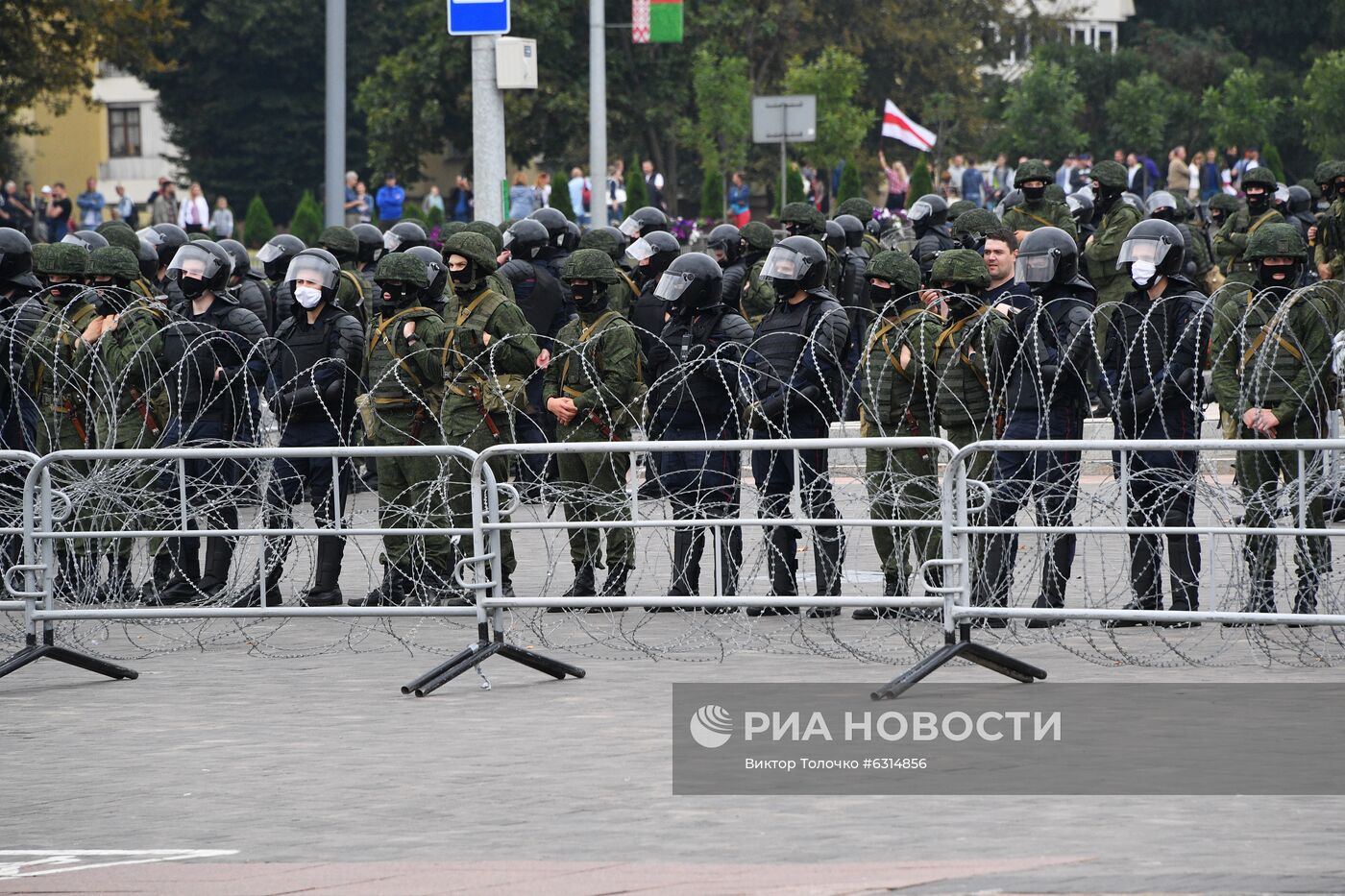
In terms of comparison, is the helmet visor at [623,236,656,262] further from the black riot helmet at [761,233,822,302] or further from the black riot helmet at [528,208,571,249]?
the black riot helmet at [528,208,571,249]

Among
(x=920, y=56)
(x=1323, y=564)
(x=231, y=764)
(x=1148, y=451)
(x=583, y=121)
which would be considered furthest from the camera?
(x=920, y=56)

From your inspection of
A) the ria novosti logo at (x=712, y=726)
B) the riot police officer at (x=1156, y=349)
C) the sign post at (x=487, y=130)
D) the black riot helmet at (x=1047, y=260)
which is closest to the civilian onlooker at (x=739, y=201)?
the sign post at (x=487, y=130)

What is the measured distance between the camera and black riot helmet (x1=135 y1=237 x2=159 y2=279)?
1507 cm

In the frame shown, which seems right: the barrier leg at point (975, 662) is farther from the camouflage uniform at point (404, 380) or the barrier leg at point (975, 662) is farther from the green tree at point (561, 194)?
the green tree at point (561, 194)

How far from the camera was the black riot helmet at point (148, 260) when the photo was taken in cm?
1507

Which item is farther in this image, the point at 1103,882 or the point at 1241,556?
the point at 1241,556

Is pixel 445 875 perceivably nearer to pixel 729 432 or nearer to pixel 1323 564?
pixel 1323 564

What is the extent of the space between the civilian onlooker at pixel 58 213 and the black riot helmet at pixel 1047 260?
2904 cm

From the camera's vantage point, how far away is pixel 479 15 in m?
19.2

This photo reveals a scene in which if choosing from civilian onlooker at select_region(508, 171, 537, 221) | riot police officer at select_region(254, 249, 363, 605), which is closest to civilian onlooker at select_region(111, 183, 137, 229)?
civilian onlooker at select_region(508, 171, 537, 221)

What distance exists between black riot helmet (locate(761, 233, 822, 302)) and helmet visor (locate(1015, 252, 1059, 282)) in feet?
3.22

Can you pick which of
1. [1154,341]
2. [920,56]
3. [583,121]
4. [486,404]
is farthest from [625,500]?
[920,56]

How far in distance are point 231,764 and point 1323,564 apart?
13.8ft

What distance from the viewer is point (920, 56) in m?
59.8
